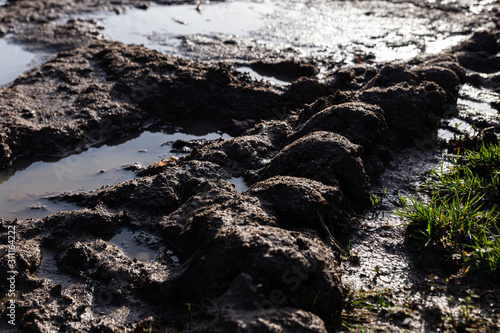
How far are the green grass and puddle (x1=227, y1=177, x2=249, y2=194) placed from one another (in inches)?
59.8

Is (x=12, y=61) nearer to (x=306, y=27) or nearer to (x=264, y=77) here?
(x=264, y=77)

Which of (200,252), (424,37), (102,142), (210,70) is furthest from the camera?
(424,37)

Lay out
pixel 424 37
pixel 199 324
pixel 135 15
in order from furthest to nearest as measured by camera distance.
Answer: pixel 135 15, pixel 424 37, pixel 199 324

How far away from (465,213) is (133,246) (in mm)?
2795

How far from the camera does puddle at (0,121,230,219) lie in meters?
4.48

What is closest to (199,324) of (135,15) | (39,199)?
(39,199)

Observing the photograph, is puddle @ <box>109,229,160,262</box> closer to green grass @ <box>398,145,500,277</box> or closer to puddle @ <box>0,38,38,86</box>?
green grass @ <box>398,145,500,277</box>

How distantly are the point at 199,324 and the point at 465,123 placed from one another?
455cm

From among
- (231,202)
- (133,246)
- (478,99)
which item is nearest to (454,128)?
(478,99)

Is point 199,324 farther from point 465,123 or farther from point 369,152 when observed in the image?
point 465,123

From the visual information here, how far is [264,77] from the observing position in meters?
7.28

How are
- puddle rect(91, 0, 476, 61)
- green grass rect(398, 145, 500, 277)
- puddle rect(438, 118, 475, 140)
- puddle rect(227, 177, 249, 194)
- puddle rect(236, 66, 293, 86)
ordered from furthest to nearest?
puddle rect(91, 0, 476, 61) → puddle rect(236, 66, 293, 86) → puddle rect(438, 118, 475, 140) → puddle rect(227, 177, 249, 194) → green grass rect(398, 145, 500, 277)

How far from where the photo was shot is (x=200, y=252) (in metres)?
3.12

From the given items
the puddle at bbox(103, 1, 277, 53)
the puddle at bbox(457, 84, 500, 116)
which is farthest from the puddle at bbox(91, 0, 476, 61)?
the puddle at bbox(457, 84, 500, 116)
